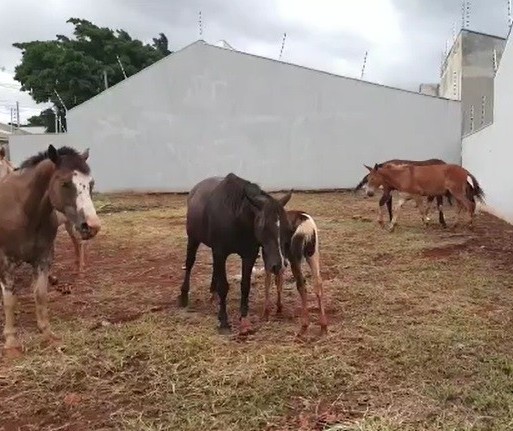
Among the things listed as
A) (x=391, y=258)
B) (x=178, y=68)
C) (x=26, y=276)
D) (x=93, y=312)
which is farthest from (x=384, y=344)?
(x=178, y=68)

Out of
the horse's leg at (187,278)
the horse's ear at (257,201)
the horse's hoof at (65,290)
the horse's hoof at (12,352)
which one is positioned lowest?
the horse's hoof at (12,352)

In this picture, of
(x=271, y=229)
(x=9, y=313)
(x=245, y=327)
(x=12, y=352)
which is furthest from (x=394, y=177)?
(x=12, y=352)

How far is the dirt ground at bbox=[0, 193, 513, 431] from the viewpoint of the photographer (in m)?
3.65

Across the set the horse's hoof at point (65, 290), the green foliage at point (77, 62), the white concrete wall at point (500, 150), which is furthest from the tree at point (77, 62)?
the horse's hoof at point (65, 290)

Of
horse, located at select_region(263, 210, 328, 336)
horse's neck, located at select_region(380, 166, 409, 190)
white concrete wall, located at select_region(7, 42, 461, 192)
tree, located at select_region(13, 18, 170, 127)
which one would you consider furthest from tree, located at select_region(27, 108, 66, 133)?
horse, located at select_region(263, 210, 328, 336)

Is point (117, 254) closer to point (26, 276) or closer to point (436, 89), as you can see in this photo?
point (26, 276)

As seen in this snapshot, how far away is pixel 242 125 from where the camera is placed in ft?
71.2

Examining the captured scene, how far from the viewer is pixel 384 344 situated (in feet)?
15.7

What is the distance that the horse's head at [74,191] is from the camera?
455 centimetres

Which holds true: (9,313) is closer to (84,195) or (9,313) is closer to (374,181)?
(84,195)

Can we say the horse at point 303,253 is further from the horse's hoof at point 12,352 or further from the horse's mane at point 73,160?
the horse's hoof at point 12,352

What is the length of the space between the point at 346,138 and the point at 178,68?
665cm

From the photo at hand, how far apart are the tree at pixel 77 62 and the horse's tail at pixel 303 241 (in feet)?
102

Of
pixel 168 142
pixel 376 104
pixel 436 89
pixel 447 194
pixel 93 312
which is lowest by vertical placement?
pixel 93 312
